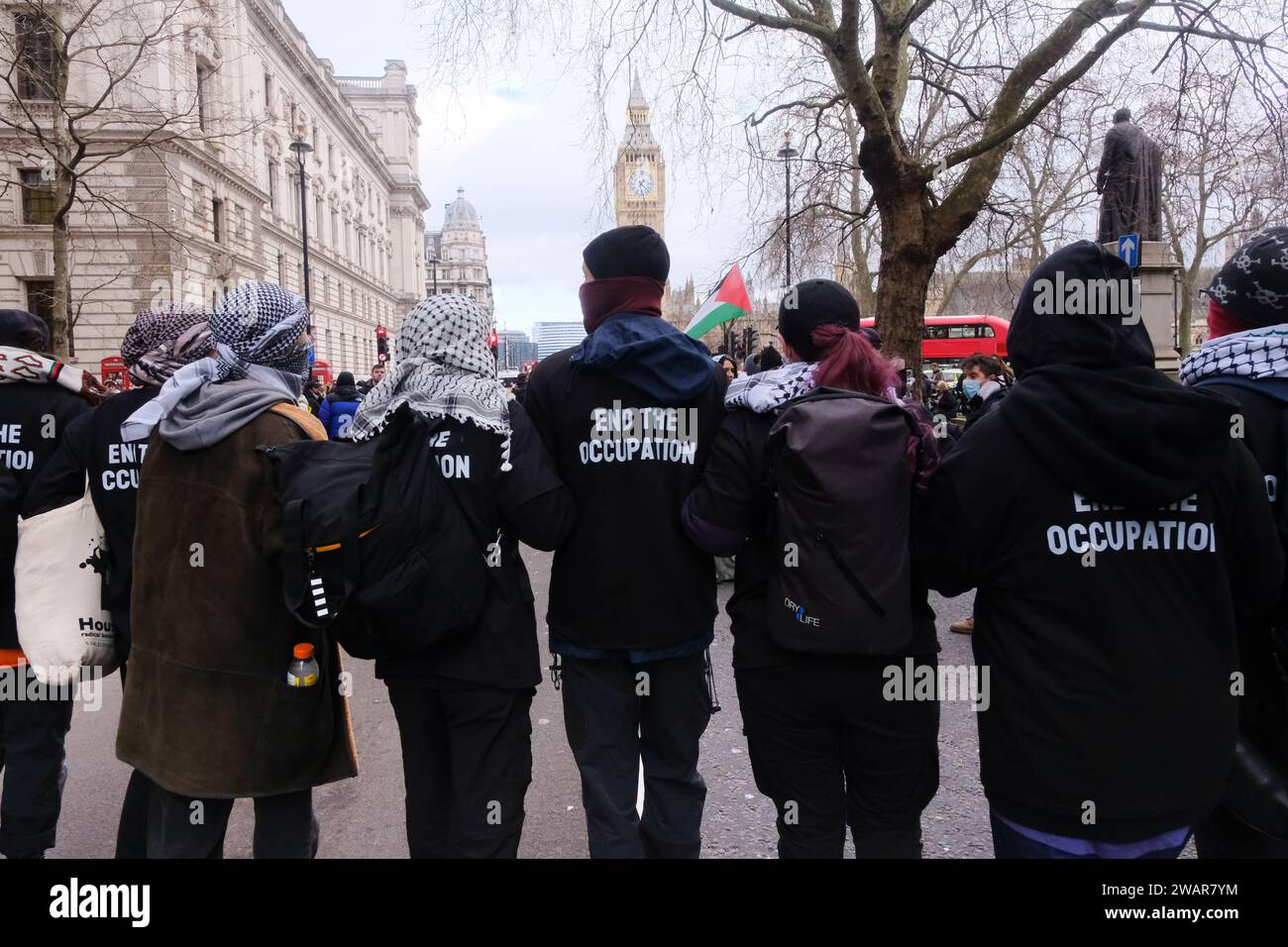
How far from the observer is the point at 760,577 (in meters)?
2.56

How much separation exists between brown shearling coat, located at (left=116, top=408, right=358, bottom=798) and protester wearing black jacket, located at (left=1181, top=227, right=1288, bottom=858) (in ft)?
9.01

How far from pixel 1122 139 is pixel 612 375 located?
1009cm

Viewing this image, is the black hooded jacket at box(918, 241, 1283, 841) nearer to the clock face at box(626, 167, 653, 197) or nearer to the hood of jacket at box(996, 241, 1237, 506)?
the hood of jacket at box(996, 241, 1237, 506)

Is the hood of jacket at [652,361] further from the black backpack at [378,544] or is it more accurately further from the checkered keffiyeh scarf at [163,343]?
the checkered keffiyeh scarf at [163,343]

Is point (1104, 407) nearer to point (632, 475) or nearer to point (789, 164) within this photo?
point (632, 475)

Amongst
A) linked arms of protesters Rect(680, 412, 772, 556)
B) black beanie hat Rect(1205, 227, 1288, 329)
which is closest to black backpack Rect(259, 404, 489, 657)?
linked arms of protesters Rect(680, 412, 772, 556)

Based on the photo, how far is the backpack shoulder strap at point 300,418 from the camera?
2609 millimetres

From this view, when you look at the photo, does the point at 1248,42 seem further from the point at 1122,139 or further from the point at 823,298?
the point at 823,298

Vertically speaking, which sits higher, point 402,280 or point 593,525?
point 402,280

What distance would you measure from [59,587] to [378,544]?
1402mm

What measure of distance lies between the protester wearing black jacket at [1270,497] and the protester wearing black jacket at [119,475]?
11.1ft

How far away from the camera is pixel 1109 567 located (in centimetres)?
193

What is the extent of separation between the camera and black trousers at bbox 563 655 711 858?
2.73 m
